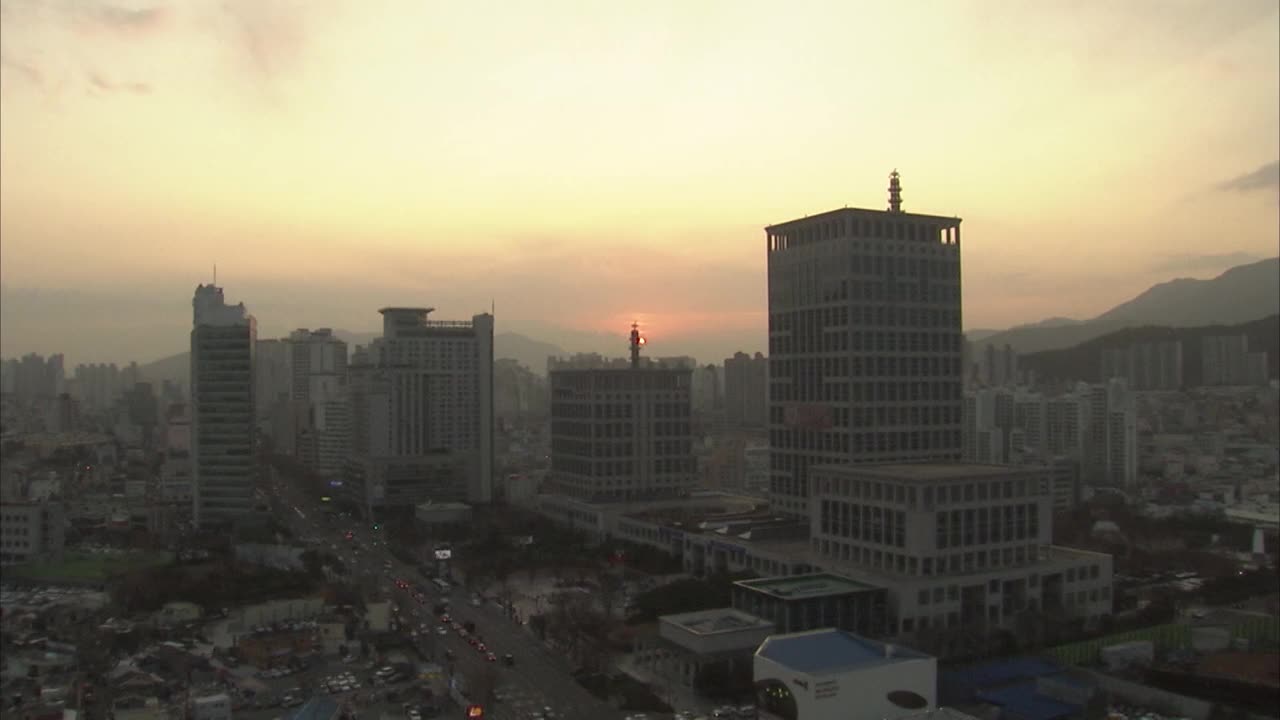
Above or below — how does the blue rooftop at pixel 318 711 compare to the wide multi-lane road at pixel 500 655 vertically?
above

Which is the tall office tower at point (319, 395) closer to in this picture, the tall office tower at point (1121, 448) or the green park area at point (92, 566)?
the green park area at point (92, 566)

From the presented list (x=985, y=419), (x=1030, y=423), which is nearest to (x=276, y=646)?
(x=985, y=419)

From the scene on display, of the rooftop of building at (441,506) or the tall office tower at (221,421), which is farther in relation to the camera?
the rooftop of building at (441,506)

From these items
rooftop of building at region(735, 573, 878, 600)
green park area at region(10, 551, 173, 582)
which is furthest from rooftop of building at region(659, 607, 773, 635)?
green park area at region(10, 551, 173, 582)

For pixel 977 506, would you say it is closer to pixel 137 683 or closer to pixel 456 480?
pixel 137 683

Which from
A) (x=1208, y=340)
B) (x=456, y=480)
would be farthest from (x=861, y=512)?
(x=1208, y=340)

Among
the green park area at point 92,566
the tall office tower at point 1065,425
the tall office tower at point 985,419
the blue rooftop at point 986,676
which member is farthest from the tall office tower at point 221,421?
the tall office tower at point 1065,425
